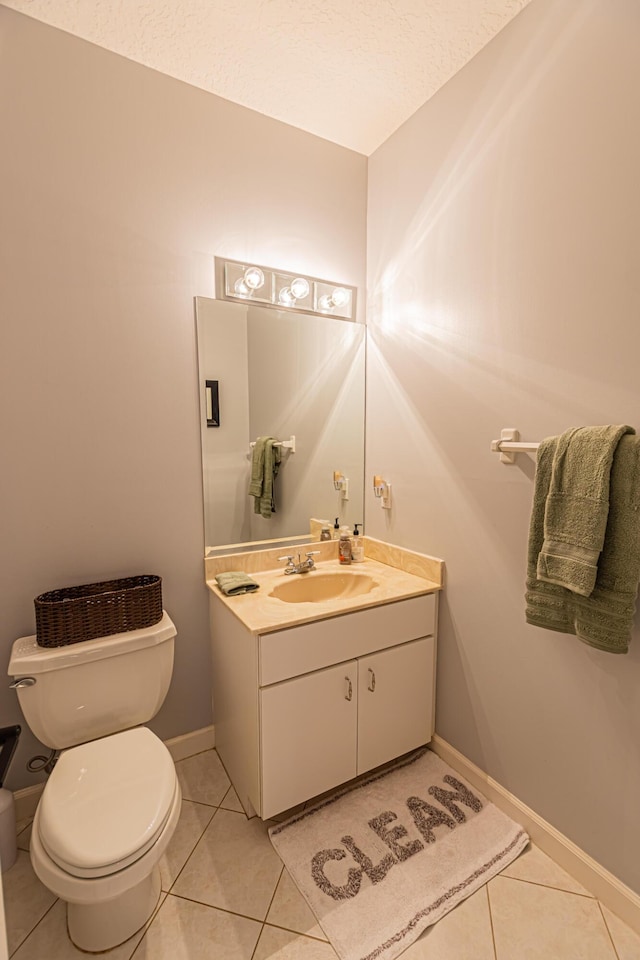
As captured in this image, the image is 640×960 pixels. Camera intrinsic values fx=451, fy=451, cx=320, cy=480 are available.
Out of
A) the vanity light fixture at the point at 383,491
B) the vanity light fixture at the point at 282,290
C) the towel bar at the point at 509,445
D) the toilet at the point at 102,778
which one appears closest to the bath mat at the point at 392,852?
the toilet at the point at 102,778

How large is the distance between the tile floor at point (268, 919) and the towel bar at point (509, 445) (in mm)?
1318

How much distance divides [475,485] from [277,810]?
1.32 metres

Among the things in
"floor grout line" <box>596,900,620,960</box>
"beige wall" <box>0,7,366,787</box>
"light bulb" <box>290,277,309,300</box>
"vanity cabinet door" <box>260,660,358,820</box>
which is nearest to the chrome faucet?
"beige wall" <box>0,7,366,787</box>

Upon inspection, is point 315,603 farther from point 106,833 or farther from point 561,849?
point 561,849

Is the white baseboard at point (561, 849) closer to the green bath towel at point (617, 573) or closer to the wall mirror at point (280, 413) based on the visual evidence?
the green bath towel at point (617, 573)

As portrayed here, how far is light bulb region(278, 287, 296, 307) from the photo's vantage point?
197cm

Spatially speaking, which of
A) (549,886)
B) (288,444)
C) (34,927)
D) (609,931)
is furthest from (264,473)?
(609,931)

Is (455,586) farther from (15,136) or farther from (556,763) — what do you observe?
(15,136)

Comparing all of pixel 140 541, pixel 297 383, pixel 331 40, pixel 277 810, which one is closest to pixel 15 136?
pixel 331 40

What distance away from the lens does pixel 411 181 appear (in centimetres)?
189

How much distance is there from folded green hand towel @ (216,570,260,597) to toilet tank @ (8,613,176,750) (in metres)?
0.24

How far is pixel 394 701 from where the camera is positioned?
69.6 inches

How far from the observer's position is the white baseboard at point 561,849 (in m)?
1.28

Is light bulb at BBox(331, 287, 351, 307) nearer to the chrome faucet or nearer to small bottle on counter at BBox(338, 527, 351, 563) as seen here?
small bottle on counter at BBox(338, 527, 351, 563)
